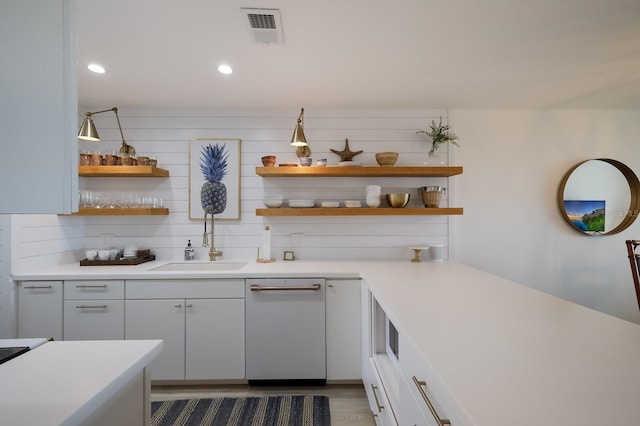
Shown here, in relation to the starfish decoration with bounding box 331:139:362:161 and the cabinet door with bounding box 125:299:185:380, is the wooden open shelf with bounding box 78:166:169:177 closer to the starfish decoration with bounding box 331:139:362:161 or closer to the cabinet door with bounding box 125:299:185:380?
the cabinet door with bounding box 125:299:185:380

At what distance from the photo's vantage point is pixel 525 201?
3.02 meters

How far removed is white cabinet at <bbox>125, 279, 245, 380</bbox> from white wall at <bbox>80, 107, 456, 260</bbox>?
0.67m

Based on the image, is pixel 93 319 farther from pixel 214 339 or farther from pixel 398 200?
pixel 398 200

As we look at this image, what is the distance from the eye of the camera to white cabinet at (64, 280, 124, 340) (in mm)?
2281

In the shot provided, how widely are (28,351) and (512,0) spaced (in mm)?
2423

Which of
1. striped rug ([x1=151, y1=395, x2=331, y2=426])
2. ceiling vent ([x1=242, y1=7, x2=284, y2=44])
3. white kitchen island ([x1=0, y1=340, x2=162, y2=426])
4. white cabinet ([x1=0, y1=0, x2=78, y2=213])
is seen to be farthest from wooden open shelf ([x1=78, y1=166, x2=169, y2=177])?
white cabinet ([x1=0, y1=0, x2=78, y2=213])

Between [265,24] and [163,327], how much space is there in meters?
2.19

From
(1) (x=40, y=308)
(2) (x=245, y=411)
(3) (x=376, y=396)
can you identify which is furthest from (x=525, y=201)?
(1) (x=40, y=308)

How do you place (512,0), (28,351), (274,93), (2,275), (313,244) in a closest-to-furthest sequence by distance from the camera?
(28,351)
(512,0)
(2,275)
(274,93)
(313,244)

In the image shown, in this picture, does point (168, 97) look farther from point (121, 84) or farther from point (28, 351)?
point (28, 351)

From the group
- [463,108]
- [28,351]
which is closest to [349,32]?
[463,108]

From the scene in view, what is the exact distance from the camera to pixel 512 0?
1.51 m

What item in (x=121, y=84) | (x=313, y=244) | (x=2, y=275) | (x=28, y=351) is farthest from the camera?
(x=313, y=244)

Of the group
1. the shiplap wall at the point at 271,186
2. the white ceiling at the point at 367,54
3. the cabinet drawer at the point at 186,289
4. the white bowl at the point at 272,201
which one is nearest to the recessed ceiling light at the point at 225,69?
the white ceiling at the point at 367,54
